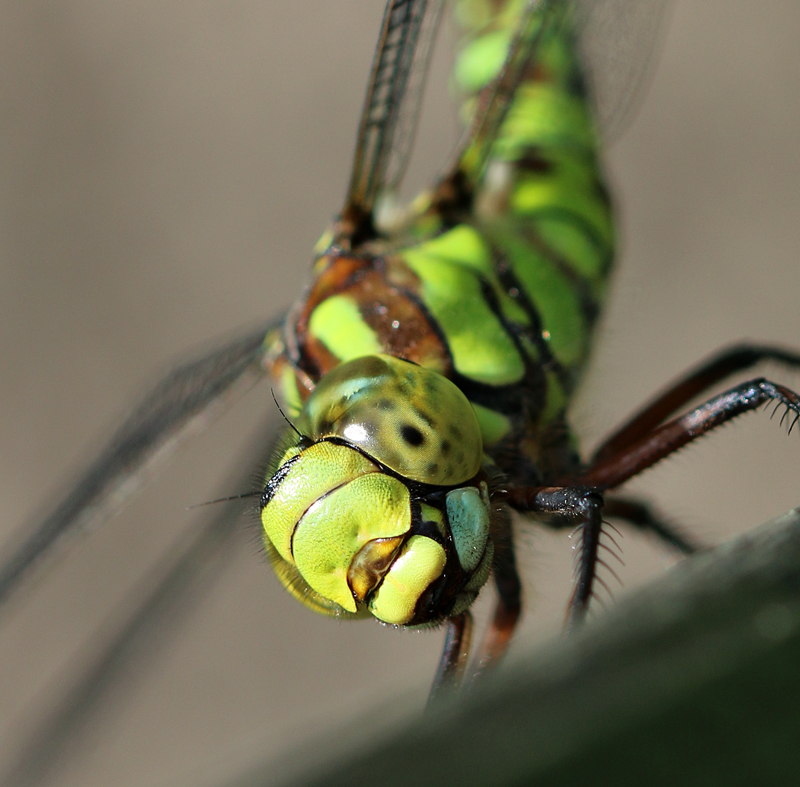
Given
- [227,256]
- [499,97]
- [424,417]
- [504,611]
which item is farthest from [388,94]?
[227,256]

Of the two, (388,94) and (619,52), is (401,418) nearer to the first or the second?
(388,94)

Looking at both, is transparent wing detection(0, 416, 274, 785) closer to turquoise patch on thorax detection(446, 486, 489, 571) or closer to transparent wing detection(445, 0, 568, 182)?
transparent wing detection(445, 0, 568, 182)

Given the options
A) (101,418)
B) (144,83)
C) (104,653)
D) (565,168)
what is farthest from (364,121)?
(144,83)

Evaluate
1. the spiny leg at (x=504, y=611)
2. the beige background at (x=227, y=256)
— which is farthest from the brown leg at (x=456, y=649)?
the beige background at (x=227, y=256)

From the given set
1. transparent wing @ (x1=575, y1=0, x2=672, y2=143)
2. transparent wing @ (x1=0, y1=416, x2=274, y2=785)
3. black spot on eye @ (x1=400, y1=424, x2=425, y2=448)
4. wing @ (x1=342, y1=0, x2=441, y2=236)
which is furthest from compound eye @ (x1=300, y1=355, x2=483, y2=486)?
transparent wing @ (x1=575, y1=0, x2=672, y2=143)

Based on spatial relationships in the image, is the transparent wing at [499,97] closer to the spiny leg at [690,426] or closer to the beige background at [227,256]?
the spiny leg at [690,426]
